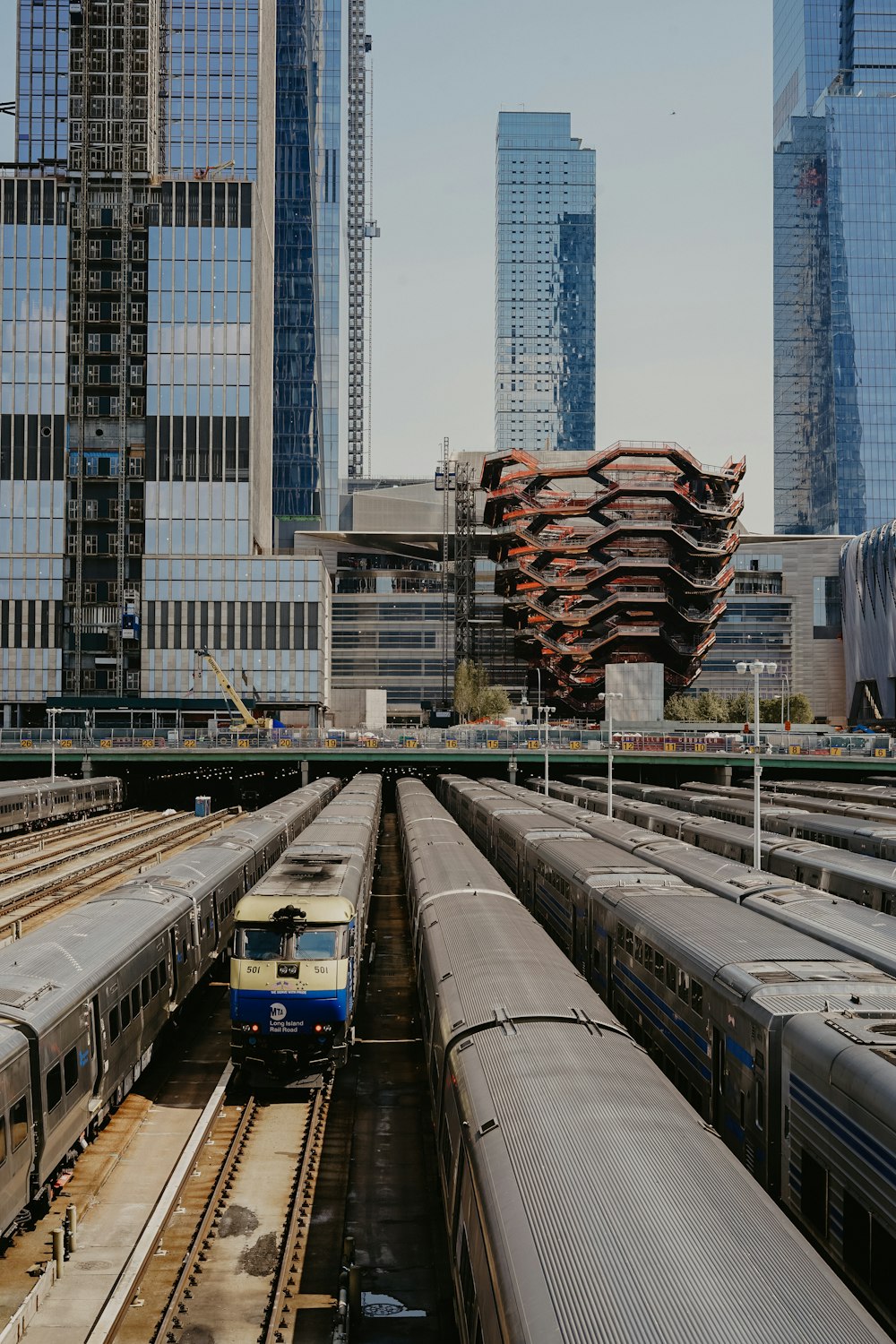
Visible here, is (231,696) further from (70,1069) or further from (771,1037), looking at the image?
(771,1037)

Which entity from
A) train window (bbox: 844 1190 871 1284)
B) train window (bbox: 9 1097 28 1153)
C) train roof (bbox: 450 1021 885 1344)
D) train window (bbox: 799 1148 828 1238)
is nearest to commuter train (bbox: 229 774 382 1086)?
train window (bbox: 9 1097 28 1153)

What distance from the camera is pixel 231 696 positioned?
4924 inches

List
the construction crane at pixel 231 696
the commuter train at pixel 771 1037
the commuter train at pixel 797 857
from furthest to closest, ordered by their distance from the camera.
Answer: the construction crane at pixel 231 696, the commuter train at pixel 797 857, the commuter train at pixel 771 1037

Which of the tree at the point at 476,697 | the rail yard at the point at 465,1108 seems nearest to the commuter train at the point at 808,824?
Result: the rail yard at the point at 465,1108

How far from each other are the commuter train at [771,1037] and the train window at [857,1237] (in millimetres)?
18

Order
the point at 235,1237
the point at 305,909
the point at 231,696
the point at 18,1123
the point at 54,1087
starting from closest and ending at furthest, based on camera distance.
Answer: the point at 18,1123 → the point at 54,1087 → the point at 235,1237 → the point at 305,909 → the point at 231,696

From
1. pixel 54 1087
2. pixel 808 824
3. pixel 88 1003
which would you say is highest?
pixel 808 824

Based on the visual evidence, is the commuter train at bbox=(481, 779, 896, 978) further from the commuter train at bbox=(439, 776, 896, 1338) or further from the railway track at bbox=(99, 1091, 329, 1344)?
the railway track at bbox=(99, 1091, 329, 1344)

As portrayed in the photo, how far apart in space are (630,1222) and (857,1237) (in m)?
3.60

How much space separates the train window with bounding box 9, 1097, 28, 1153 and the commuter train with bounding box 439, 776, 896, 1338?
9.63 m

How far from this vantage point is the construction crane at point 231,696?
123 metres

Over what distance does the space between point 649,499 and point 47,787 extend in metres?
99.3

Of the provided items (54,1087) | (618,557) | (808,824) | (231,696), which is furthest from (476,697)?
(54,1087)

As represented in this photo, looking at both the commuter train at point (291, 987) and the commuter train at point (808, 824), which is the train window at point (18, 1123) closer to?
the commuter train at point (291, 987)
